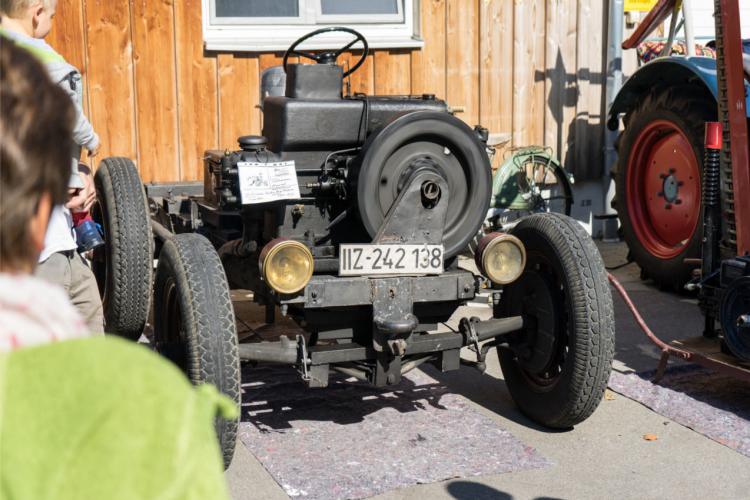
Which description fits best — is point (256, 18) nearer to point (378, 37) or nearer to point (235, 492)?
point (378, 37)

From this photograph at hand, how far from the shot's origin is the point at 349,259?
13.3 feet

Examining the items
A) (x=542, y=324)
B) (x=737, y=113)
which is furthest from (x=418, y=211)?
(x=737, y=113)

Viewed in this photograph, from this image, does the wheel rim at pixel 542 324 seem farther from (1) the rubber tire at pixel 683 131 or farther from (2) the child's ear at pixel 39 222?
(2) the child's ear at pixel 39 222

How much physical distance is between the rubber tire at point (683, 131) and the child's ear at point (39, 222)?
205 inches

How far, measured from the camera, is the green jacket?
3.29ft

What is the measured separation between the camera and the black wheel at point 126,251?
4.84 meters

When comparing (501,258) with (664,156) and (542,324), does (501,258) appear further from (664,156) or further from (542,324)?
(664,156)

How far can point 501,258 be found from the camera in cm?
424

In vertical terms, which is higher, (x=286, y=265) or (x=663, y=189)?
(x=663, y=189)

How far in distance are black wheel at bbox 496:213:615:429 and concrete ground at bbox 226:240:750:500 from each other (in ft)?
0.45

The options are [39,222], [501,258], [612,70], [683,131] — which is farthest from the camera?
[612,70]

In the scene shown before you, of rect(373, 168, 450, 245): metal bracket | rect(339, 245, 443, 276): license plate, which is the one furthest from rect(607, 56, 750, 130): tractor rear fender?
rect(339, 245, 443, 276): license plate

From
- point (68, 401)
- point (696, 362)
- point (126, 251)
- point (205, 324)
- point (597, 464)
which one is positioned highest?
point (68, 401)

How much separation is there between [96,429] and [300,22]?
22.4 ft
